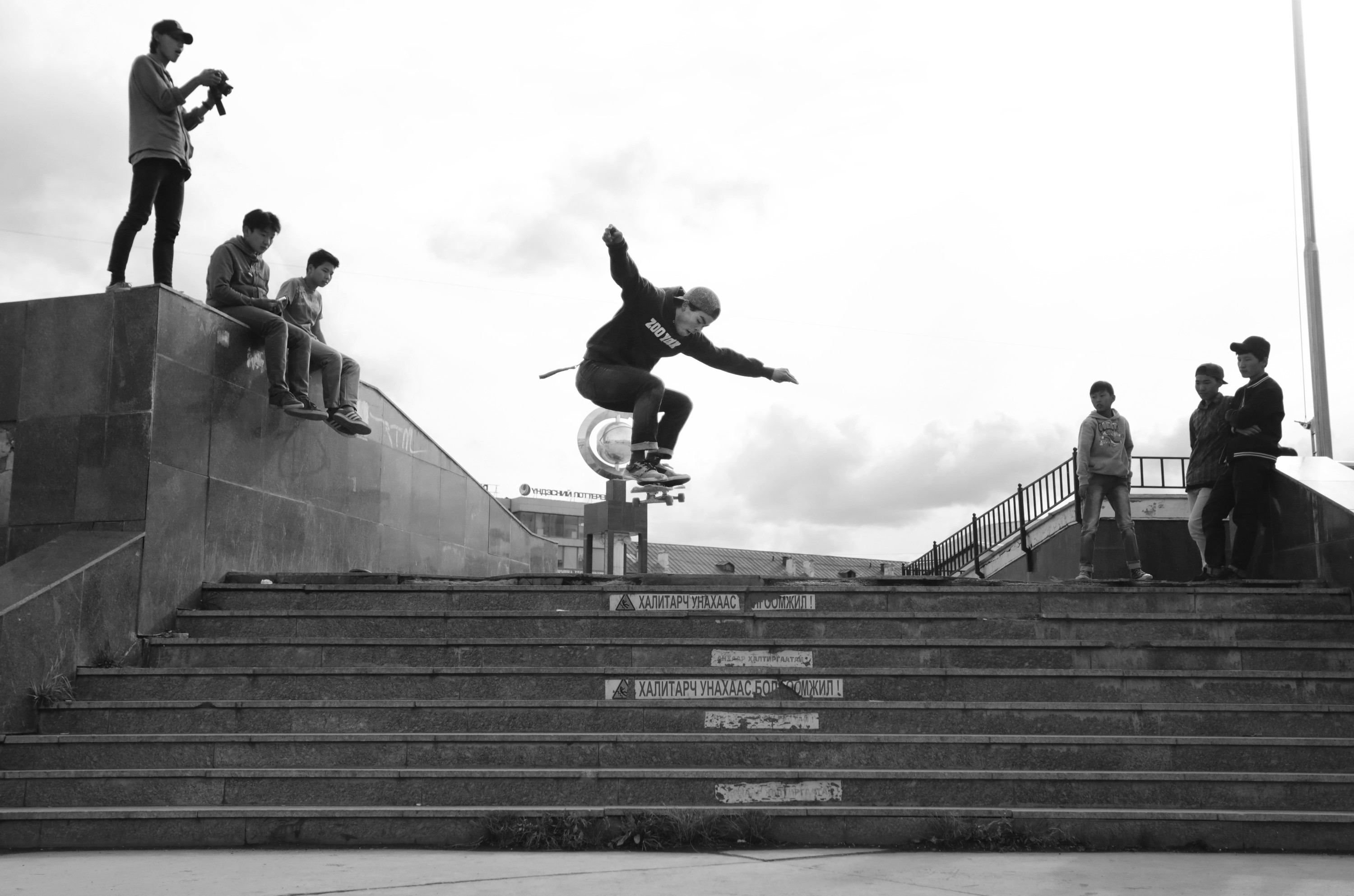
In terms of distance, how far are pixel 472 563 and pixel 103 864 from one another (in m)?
9.66

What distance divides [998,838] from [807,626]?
218cm

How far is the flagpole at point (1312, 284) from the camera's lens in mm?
16656

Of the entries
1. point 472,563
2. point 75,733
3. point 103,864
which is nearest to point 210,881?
point 103,864

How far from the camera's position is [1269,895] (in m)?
4.11

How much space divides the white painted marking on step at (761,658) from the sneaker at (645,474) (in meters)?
2.53

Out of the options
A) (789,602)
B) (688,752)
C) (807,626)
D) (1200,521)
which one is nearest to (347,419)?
(789,602)

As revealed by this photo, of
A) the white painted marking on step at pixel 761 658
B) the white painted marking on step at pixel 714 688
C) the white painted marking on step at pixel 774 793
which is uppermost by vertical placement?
the white painted marking on step at pixel 761 658

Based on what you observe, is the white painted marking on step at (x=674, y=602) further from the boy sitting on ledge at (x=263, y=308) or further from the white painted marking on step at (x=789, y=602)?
the boy sitting on ledge at (x=263, y=308)

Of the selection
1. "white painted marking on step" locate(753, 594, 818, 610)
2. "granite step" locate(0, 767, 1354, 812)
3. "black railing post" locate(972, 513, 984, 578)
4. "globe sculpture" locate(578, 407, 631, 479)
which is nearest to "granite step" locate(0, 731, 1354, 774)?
"granite step" locate(0, 767, 1354, 812)

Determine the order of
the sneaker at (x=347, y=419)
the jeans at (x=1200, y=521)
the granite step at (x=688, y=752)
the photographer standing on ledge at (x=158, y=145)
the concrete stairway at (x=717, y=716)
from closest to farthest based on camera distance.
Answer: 1. the concrete stairway at (x=717, y=716)
2. the granite step at (x=688, y=752)
3. the photographer standing on ledge at (x=158, y=145)
4. the sneaker at (x=347, y=419)
5. the jeans at (x=1200, y=521)

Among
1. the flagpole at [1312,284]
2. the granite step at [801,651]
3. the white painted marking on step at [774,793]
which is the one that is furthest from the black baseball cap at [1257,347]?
the flagpole at [1312,284]

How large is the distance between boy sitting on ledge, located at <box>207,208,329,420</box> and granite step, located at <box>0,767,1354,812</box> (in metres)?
3.45

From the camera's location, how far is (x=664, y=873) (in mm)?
4465

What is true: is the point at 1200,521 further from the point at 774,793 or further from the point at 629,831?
the point at 629,831
